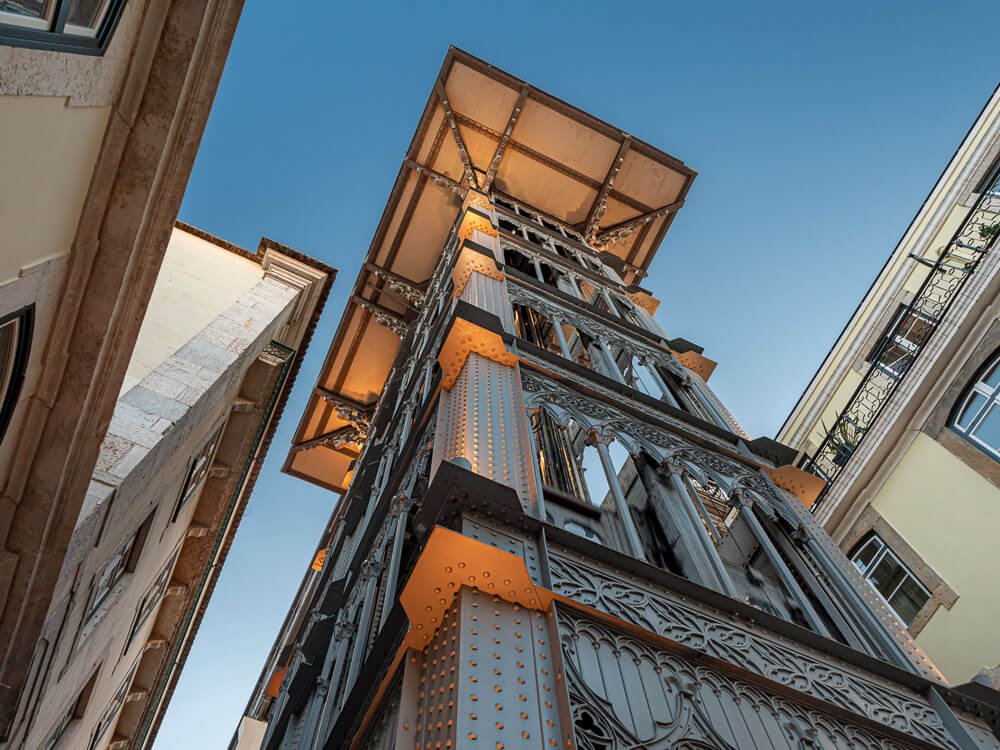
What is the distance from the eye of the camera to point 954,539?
41.2 ft

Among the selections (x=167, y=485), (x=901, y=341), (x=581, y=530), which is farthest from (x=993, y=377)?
(x=167, y=485)

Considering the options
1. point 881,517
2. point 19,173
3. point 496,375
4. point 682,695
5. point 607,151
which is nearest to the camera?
point 682,695

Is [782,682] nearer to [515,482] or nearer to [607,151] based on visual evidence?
[515,482]

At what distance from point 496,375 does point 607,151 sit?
14393mm

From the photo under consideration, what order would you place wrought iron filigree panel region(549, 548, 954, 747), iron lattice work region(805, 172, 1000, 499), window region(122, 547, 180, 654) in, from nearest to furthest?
1. wrought iron filigree panel region(549, 548, 954, 747)
2. window region(122, 547, 180, 654)
3. iron lattice work region(805, 172, 1000, 499)

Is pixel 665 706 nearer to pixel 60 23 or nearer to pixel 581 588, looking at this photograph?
pixel 581 588

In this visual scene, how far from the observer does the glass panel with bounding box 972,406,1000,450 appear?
11906 millimetres

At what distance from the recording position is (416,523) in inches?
176

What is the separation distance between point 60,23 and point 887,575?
15471 mm

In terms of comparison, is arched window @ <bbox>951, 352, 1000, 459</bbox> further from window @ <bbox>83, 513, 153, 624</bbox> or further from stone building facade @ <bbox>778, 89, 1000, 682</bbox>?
window @ <bbox>83, 513, 153, 624</bbox>

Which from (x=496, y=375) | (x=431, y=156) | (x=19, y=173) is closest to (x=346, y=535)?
(x=496, y=375)

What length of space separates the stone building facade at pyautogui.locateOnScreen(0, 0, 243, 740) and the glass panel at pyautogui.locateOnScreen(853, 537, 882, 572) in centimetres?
1419

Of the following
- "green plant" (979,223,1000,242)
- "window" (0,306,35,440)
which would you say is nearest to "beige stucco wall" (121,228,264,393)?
"window" (0,306,35,440)

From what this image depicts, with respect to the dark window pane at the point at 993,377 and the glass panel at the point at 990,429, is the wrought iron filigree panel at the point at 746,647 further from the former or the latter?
the dark window pane at the point at 993,377
